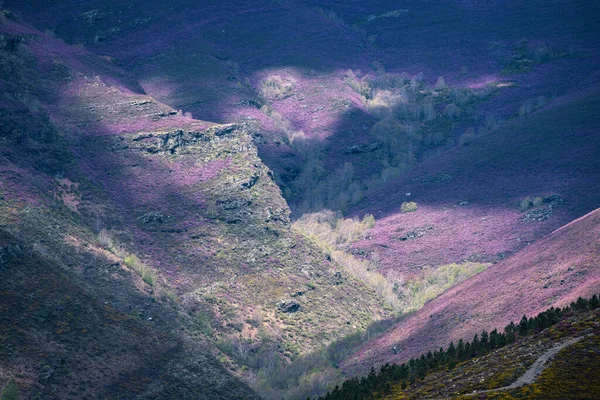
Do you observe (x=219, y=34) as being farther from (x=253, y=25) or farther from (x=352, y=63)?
(x=352, y=63)

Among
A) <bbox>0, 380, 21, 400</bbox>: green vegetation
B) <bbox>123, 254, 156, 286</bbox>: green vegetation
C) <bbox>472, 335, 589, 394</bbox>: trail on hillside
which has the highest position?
<bbox>472, 335, 589, 394</bbox>: trail on hillside

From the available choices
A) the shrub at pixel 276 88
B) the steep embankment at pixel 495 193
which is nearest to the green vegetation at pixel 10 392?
the steep embankment at pixel 495 193

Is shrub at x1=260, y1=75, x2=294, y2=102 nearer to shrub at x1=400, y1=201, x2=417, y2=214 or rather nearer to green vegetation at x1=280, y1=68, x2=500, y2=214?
green vegetation at x1=280, y1=68, x2=500, y2=214

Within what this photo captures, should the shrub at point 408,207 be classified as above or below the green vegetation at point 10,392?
below

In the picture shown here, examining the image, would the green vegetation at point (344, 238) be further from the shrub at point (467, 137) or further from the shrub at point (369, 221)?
the shrub at point (467, 137)

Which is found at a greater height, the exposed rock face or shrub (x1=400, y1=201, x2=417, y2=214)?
shrub (x1=400, y1=201, x2=417, y2=214)

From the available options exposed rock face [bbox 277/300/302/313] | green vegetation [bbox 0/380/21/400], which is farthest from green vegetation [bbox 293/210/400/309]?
green vegetation [bbox 0/380/21/400]
